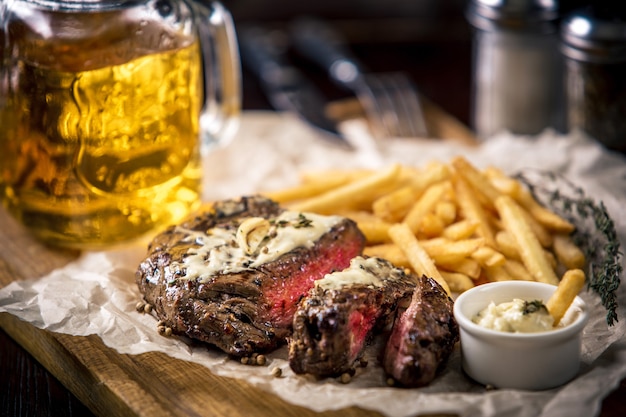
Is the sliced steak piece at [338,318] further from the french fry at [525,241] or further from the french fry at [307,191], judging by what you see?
the french fry at [307,191]

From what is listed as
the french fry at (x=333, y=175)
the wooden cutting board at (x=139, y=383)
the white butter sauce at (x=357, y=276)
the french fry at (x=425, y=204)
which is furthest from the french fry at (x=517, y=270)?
the wooden cutting board at (x=139, y=383)

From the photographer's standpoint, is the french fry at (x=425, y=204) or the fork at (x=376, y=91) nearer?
the french fry at (x=425, y=204)

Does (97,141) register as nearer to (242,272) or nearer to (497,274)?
(242,272)

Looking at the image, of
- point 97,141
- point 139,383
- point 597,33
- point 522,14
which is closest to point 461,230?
point 139,383

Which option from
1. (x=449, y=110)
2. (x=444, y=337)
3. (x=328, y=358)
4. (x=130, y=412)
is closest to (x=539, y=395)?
(x=444, y=337)

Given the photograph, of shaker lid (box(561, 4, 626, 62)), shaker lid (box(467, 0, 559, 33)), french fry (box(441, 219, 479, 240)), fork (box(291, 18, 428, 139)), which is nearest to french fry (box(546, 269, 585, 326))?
french fry (box(441, 219, 479, 240))

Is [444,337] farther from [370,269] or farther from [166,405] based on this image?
[166,405]
